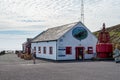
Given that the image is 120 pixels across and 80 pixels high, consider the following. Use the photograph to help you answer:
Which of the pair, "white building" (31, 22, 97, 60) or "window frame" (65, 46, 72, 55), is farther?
"window frame" (65, 46, 72, 55)

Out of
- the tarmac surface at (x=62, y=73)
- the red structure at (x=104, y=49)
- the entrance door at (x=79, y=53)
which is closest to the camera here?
the tarmac surface at (x=62, y=73)

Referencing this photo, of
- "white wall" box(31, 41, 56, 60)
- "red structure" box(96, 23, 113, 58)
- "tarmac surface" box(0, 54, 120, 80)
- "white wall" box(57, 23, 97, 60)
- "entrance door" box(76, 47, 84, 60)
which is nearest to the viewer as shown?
"tarmac surface" box(0, 54, 120, 80)

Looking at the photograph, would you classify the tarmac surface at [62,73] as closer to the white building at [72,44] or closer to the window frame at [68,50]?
the white building at [72,44]

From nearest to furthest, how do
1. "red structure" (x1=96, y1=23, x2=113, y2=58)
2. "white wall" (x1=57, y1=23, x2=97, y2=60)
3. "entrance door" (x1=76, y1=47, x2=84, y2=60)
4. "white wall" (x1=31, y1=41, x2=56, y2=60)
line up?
1. "white wall" (x1=57, y1=23, x2=97, y2=60)
2. "red structure" (x1=96, y1=23, x2=113, y2=58)
3. "white wall" (x1=31, y1=41, x2=56, y2=60)
4. "entrance door" (x1=76, y1=47, x2=84, y2=60)

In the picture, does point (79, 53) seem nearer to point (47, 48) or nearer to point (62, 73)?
point (47, 48)

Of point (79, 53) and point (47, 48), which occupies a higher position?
point (47, 48)

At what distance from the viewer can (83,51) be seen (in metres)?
42.0

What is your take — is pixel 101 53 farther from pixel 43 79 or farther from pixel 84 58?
pixel 43 79

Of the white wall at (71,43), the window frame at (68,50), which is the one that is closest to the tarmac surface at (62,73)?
the white wall at (71,43)

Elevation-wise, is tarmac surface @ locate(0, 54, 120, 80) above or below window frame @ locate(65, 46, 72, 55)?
below

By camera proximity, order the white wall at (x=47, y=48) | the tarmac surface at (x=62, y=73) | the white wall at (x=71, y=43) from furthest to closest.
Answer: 1. the white wall at (x=47, y=48)
2. the white wall at (x=71, y=43)
3. the tarmac surface at (x=62, y=73)

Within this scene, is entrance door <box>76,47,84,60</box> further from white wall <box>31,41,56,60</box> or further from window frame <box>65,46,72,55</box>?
white wall <box>31,41,56,60</box>

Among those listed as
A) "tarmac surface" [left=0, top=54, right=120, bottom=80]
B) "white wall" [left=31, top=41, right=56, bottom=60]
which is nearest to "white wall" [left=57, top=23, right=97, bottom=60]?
"white wall" [left=31, top=41, right=56, bottom=60]

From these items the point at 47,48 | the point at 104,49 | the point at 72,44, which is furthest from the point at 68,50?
the point at 104,49
